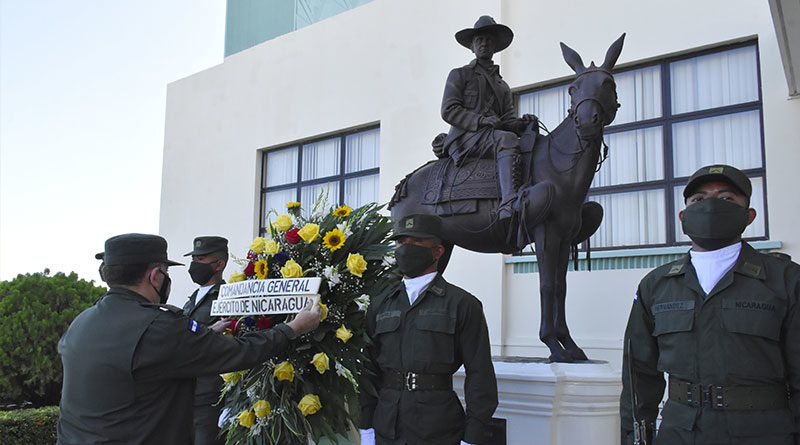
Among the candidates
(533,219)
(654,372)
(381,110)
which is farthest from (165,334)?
(381,110)

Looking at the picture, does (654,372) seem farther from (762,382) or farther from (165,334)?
(165,334)

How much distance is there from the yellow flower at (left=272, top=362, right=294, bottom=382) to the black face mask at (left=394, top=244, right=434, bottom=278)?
80cm

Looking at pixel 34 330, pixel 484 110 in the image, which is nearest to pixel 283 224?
pixel 484 110

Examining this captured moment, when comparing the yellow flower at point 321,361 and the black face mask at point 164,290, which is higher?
the black face mask at point 164,290

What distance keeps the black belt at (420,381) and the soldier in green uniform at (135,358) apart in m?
0.72

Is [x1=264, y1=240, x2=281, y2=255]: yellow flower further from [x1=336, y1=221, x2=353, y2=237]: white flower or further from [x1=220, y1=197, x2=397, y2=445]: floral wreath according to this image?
[x1=336, y1=221, x2=353, y2=237]: white flower

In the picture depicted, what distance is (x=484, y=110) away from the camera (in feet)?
17.2

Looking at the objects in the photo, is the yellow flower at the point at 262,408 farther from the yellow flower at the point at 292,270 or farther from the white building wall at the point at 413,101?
the white building wall at the point at 413,101

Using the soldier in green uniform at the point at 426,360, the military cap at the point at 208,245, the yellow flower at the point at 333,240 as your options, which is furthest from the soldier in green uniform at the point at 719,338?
the military cap at the point at 208,245

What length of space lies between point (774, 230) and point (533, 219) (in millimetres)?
3762

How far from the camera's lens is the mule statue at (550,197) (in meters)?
4.42

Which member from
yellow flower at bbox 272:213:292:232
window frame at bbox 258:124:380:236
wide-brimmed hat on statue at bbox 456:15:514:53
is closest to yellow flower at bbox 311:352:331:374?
yellow flower at bbox 272:213:292:232

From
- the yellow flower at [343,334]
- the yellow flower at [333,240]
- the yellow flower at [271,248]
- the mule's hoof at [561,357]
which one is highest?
the yellow flower at [333,240]

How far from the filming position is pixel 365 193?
11.4 meters
